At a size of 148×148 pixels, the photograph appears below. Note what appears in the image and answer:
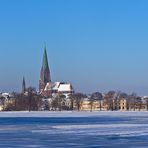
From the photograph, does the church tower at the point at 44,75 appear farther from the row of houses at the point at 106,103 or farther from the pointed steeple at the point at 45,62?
the row of houses at the point at 106,103

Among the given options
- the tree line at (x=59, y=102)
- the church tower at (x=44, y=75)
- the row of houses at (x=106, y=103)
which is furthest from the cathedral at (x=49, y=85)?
the row of houses at (x=106, y=103)

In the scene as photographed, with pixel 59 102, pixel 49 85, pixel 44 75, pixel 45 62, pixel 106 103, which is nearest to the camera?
pixel 59 102

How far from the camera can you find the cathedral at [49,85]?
175 meters

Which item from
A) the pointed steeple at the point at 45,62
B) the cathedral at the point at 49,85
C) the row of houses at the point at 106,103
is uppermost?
the pointed steeple at the point at 45,62

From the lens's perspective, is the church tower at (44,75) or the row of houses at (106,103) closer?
the row of houses at (106,103)

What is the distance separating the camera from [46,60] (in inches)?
7485

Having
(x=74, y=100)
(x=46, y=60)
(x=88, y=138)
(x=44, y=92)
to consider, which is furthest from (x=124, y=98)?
(x=88, y=138)

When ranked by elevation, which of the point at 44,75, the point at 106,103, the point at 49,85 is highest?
the point at 44,75

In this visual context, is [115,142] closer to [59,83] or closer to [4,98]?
[4,98]

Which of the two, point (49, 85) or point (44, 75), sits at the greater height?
point (44, 75)

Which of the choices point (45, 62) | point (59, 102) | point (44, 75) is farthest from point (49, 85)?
point (59, 102)

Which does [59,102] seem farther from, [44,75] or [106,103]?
[44,75]

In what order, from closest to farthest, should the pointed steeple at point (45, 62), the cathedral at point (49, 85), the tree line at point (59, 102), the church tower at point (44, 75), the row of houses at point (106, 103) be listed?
the tree line at point (59, 102) < the row of houses at point (106, 103) < the cathedral at point (49, 85) < the church tower at point (44, 75) < the pointed steeple at point (45, 62)

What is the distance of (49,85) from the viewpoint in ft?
584
